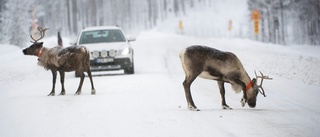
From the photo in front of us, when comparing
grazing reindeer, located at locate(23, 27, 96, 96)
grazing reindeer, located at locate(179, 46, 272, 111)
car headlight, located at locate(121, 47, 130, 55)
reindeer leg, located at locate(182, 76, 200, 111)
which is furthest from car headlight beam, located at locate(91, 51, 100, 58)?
reindeer leg, located at locate(182, 76, 200, 111)

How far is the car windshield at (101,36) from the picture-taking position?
18.9m

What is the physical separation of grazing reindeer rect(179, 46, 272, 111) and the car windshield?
32.8 feet

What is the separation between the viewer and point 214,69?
30.3 feet

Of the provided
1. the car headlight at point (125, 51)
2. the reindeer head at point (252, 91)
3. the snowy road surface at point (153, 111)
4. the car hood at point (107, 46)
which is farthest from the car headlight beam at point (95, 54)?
the reindeer head at point (252, 91)

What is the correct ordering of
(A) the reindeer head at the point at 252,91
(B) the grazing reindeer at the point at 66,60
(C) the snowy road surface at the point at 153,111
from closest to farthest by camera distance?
(C) the snowy road surface at the point at 153,111, (A) the reindeer head at the point at 252,91, (B) the grazing reindeer at the point at 66,60

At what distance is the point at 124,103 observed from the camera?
33.5ft

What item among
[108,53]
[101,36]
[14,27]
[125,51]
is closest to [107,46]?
[108,53]

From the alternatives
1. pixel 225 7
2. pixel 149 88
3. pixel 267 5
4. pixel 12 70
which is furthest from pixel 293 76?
pixel 225 7

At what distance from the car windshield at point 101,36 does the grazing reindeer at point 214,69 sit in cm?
1001

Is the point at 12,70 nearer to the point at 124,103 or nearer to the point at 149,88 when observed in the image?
the point at 149,88

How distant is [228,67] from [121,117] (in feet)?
7.77

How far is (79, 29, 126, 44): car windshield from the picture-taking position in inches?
745

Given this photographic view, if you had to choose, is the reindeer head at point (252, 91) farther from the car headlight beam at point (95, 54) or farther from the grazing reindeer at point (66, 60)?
the car headlight beam at point (95, 54)

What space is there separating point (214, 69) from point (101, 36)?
1054 centimetres
